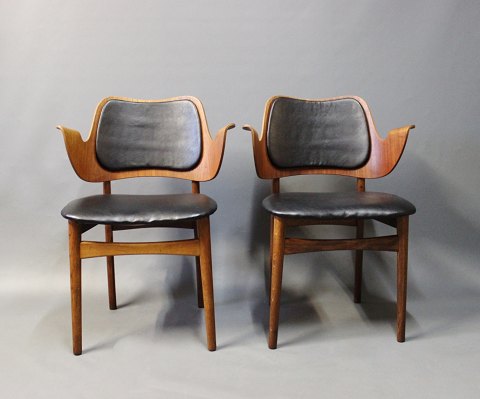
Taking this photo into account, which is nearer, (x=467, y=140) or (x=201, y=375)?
(x=201, y=375)

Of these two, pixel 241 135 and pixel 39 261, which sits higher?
pixel 241 135

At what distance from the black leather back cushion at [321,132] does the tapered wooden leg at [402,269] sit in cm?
40

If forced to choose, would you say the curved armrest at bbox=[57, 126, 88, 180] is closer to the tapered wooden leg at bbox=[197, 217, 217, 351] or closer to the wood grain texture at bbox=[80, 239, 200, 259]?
the wood grain texture at bbox=[80, 239, 200, 259]

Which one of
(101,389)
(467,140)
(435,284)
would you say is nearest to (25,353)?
(101,389)

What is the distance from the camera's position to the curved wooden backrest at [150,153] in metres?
1.61

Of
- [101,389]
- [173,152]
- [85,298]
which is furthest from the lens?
[85,298]

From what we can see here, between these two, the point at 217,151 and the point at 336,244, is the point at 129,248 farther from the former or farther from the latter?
the point at 336,244

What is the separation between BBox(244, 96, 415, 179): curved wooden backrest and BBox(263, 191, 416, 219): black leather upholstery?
26 centimetres

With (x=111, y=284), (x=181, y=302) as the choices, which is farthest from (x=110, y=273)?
(x=181, y=302)

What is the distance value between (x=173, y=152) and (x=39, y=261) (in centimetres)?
86

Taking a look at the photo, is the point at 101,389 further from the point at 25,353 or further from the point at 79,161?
the point at 79,161

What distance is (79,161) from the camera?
5.13 ft

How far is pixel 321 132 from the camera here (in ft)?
5.63

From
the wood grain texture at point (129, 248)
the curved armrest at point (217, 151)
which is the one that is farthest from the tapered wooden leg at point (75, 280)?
the curved armrest at point (217, 151)
